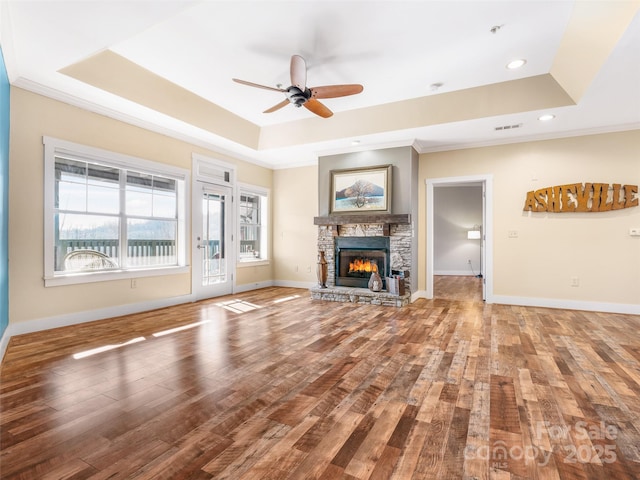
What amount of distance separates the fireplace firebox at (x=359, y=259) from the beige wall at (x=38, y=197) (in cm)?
340

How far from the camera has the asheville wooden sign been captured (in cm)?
474

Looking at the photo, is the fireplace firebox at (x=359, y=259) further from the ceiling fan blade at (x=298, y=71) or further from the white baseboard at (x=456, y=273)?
the white baseboard at (x=456, y=273)

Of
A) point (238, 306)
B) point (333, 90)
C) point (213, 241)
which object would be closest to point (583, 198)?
point (333, 90)

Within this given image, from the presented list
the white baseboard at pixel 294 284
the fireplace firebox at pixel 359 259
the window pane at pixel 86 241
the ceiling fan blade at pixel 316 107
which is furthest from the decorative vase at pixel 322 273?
the window pane at pixel 86 241

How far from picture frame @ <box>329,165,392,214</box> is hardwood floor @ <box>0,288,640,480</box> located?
2.55 m

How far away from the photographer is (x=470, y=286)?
296 inches

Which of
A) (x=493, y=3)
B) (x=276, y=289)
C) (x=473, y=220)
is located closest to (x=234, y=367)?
(x=493, y=3)

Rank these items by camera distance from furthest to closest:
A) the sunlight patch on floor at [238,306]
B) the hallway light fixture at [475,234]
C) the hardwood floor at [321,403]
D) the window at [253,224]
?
the hallway light fixture at [475,234] < the window at [253,224] < the sunlight patch on floor at [238,306] < the hardwood floor at [321,403]

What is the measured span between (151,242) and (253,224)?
8.00ft

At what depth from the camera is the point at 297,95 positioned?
3529 mm

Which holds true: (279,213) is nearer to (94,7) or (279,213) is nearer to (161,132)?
(161,132)

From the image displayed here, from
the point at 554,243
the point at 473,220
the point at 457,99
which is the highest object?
the point at 457,99

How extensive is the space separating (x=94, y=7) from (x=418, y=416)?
3.78 metres

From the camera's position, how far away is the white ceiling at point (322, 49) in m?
2.76
